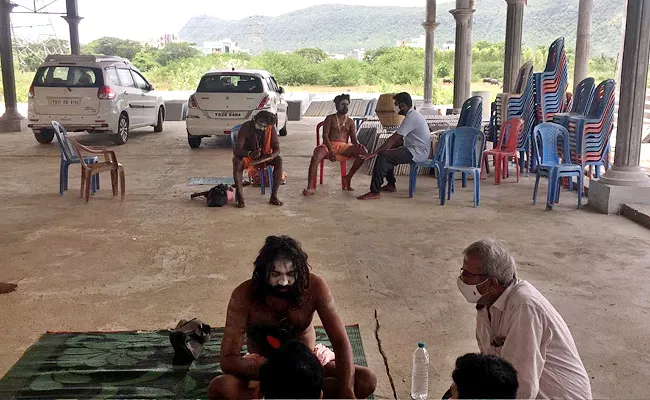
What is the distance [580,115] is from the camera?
27.9 ft

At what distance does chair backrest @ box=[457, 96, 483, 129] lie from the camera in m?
9.23

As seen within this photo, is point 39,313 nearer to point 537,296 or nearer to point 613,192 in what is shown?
point 537,296

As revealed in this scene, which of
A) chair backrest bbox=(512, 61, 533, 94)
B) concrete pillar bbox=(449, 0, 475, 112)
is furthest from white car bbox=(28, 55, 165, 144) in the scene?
chair backrest bbox=(512, 61, 533, 94)

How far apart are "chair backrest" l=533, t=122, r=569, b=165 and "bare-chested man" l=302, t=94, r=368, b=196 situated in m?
2.08

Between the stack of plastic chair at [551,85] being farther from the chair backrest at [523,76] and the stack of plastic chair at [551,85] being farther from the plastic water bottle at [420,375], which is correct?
the plastic water bottle at [420,375]

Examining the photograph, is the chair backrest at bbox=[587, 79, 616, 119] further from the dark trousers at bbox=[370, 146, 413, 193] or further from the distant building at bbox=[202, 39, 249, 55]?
the distant building at bbox=[202, 39, 249, 55]

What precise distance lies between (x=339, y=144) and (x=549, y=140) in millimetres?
2563

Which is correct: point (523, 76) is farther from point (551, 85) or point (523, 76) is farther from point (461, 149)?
point (461, 149)

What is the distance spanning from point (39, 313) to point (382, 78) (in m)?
38.3

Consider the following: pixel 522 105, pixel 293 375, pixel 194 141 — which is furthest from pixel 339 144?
pixel 293 375

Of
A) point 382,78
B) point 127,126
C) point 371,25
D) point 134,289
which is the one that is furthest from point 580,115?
point 371,25

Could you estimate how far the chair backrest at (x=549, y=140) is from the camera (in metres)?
7.88

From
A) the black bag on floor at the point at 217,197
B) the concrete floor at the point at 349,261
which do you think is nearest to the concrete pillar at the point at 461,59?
the concrete floor at the point at 349,261

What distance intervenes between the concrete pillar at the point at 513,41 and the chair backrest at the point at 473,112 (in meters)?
1.98
